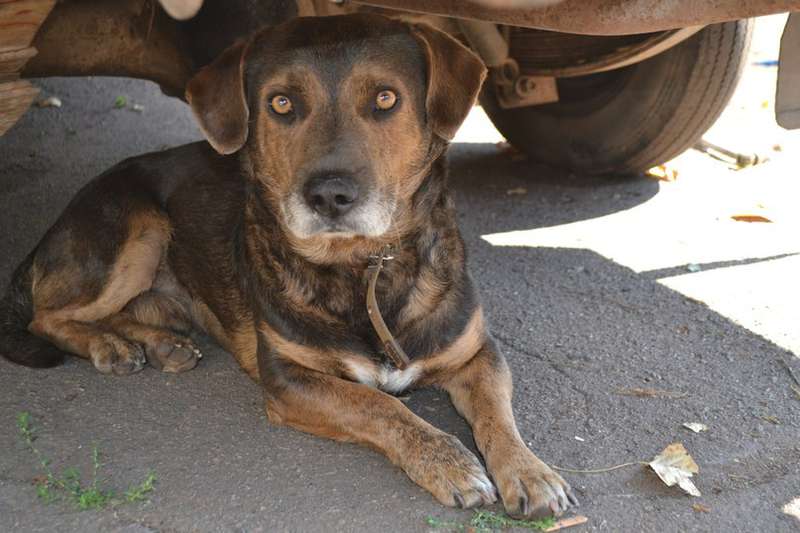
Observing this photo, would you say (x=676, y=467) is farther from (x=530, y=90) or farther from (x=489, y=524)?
(x=530, y=90)

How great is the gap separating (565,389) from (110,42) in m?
2.59

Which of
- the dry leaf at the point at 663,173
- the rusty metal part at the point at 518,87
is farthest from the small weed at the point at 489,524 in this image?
the dry leaf at the point at 663,173

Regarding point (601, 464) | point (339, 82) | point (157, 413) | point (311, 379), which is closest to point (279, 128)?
point (339, 82)

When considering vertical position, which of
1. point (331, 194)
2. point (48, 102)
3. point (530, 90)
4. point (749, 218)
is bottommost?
point (749, 218)

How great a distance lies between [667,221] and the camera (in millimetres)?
5941

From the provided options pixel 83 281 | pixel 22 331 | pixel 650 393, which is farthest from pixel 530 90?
pixel 22 331

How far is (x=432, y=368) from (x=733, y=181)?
11.5 ft

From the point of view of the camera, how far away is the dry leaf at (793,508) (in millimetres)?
3291

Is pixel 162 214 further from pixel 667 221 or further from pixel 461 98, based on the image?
pixel 667 221

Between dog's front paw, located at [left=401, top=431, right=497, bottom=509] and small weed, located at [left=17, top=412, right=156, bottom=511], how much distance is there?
90 cm

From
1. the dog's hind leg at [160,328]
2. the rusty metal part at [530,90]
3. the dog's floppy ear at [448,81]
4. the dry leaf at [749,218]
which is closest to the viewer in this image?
the dog's floppy ear at [448,81]

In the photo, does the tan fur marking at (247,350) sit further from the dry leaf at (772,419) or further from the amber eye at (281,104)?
the dry leaf at (772,419)

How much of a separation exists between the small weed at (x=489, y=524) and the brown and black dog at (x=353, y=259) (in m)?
0.05

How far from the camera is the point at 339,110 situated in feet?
11.8
